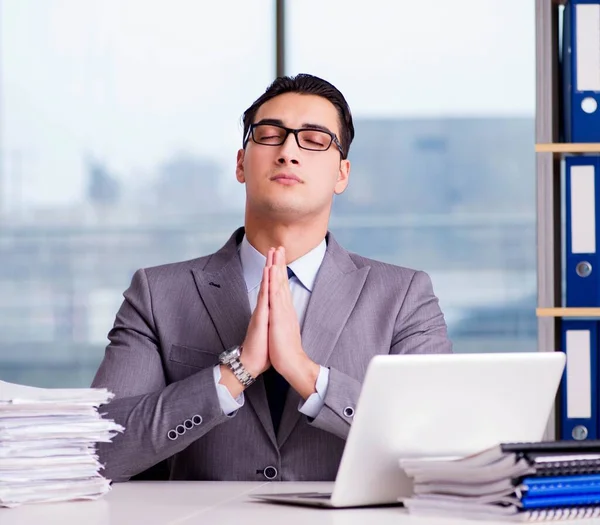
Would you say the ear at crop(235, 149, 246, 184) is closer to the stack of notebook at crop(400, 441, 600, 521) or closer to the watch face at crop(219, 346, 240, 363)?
the watch face at crop(219, 346, 240, 363)

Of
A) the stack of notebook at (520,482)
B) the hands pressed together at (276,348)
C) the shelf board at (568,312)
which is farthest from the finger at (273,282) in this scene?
the shelf board at (568,312)

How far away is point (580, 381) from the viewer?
2.82 m

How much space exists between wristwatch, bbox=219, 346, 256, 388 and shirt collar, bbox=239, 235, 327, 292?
14.6 inches

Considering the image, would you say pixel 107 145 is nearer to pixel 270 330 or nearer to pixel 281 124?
pixel 281 124

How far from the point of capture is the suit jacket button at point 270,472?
215 cm

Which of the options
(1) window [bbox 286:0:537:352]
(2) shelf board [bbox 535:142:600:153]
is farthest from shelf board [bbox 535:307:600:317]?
(1) window [bbox 286:0:537:352]

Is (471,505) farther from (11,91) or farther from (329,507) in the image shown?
(11,91)

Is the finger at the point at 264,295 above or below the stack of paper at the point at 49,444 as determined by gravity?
above

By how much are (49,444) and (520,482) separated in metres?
0.75

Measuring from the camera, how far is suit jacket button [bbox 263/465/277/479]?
2150 mm

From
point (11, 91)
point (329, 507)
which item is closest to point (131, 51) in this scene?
point (11, 91)

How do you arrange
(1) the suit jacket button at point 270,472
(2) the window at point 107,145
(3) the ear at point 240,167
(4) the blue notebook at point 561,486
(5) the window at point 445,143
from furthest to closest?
(2) the window at point 107,145, (5) the window at point 445,143, (3) the ear at point 240,167, (1) the suit jacket button at point 270,472, (4) the blue notebook at point 561,486

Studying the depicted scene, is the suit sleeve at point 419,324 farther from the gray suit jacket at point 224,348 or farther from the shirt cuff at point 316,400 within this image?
the shirt cuff at point 316,400

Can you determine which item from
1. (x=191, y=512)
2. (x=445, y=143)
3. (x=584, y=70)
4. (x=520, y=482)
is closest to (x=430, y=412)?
(x=520, y=482)
